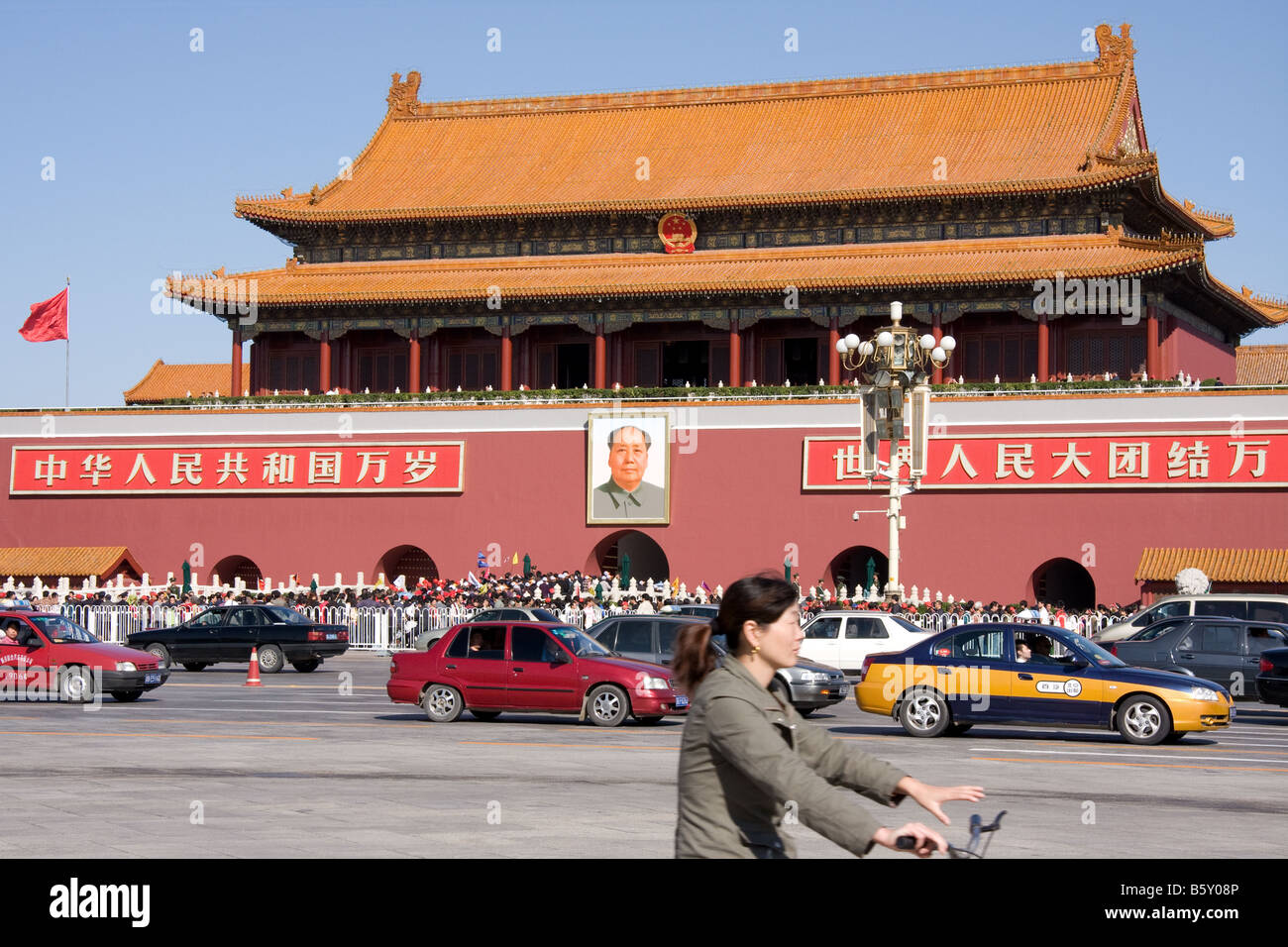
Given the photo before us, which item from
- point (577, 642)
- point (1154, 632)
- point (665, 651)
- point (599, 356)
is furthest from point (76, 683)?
point (599, 356)

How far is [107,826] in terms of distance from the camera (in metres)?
11.0

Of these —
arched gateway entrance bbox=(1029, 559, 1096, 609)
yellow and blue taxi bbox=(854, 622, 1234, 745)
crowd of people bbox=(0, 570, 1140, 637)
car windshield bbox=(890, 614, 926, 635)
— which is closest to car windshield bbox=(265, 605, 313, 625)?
crowd of people bbox=(0, 570, 1140, 637)

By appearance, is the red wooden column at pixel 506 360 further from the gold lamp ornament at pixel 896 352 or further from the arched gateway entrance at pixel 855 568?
the gold lamp ornament at pixel 896 352

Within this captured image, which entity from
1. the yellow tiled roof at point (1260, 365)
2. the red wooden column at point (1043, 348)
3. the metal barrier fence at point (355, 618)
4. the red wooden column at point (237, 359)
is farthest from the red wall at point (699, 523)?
the yellow tiled roof at point (1260, 365)

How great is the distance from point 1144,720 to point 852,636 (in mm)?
9122

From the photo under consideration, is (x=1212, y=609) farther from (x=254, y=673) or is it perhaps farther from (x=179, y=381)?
(x=179, y=381)

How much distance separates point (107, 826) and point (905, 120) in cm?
3996

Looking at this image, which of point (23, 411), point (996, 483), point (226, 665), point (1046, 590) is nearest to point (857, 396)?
point (996, 483)

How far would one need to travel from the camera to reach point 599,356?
4578 centimetres

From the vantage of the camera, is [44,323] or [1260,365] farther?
[1260,365]

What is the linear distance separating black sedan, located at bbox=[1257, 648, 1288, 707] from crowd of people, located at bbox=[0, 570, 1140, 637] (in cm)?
1029

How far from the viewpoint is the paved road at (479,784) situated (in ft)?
34.6

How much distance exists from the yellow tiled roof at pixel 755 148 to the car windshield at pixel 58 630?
25673 mm
